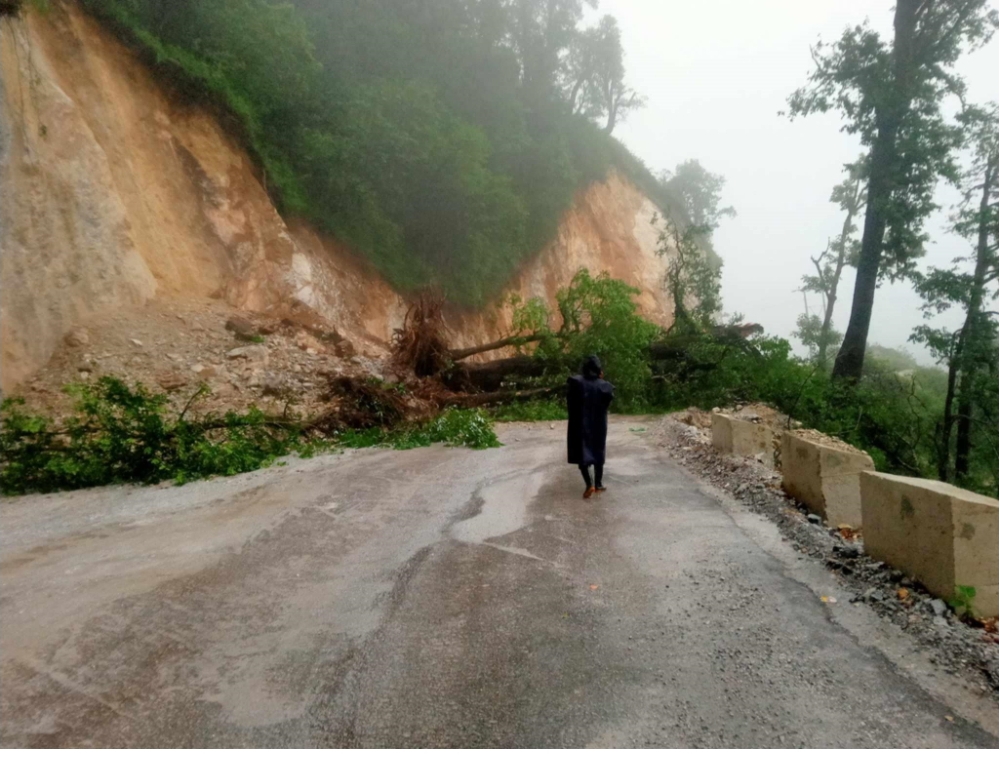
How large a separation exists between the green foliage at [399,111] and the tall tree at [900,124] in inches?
441

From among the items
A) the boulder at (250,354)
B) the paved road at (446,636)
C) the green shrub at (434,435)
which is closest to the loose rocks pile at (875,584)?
the paved road at (446,636)

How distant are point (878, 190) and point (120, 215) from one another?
693 inches

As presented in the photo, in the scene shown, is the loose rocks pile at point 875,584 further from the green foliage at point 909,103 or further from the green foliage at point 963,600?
the green foliage at point 909,103

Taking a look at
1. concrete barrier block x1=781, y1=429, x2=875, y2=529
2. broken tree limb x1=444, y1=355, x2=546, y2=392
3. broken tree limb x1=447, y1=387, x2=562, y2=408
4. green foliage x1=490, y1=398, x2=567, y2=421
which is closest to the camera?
concrete barrier block x1=781, y1=429, x2=875, y2=529

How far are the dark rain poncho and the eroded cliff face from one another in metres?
8.56

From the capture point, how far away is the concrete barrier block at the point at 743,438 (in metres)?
7.44

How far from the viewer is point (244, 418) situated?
27.2 ft

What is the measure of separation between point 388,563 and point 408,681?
1598 millimetres

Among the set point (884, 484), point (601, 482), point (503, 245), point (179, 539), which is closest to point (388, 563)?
point (179, 539)

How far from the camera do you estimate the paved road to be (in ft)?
8.91

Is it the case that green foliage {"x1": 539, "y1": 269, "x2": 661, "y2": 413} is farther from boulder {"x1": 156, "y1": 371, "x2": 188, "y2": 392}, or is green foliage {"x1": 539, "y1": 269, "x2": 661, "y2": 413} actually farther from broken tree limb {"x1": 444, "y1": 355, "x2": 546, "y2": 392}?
boulder {"x1": 156, "y1": 371, "x2": 188, "y2": 392}

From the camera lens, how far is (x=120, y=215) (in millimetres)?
11297

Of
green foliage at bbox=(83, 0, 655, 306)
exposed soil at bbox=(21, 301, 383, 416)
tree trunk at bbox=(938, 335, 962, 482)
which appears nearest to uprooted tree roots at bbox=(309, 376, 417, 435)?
exposed soil at bbox=(21, 301, 383, 416)

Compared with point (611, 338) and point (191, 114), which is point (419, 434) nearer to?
point (611, 338)
